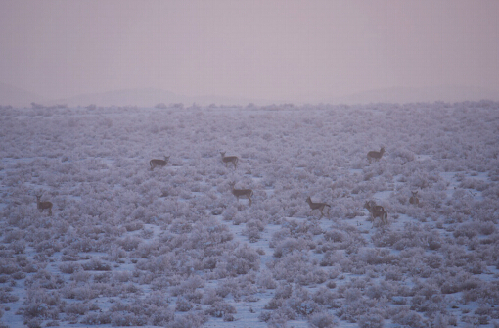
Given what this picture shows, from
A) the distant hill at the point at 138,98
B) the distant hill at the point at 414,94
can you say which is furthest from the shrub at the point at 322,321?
the distant hill at the point at 414,94

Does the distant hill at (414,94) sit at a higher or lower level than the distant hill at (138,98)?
higher

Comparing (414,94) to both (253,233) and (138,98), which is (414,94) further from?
(253,233)

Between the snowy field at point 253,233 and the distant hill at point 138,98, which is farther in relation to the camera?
the distant hill at point 138,98

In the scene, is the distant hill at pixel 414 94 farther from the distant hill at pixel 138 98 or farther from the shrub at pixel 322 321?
the shrub at pixel 322 321

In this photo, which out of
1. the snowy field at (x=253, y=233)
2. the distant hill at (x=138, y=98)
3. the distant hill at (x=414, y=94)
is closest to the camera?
the snowy field at (x=253, y=233)

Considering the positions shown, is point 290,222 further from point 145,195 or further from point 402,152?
point 402,152

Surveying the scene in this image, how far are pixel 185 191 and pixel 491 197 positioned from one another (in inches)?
455

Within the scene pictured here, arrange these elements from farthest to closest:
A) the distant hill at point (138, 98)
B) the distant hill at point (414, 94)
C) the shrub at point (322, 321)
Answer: the distant hill at point (138, 98)
the distant hill at point (414, 94)
the shrub at point (322, 321)

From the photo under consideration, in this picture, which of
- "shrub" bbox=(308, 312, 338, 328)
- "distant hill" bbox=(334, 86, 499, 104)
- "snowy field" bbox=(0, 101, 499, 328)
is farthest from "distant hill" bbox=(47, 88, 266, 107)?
"shrub" bbox=(308, 312, 338, 328)

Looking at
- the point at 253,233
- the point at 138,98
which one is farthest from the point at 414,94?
the point at 253,233

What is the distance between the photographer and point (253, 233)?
11828 mm

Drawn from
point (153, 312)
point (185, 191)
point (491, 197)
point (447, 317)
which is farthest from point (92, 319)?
point (491, 197)

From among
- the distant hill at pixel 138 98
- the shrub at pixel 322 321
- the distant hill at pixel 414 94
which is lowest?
the shrub at pixel 322 321

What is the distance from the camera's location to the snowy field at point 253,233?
7.96 metres
